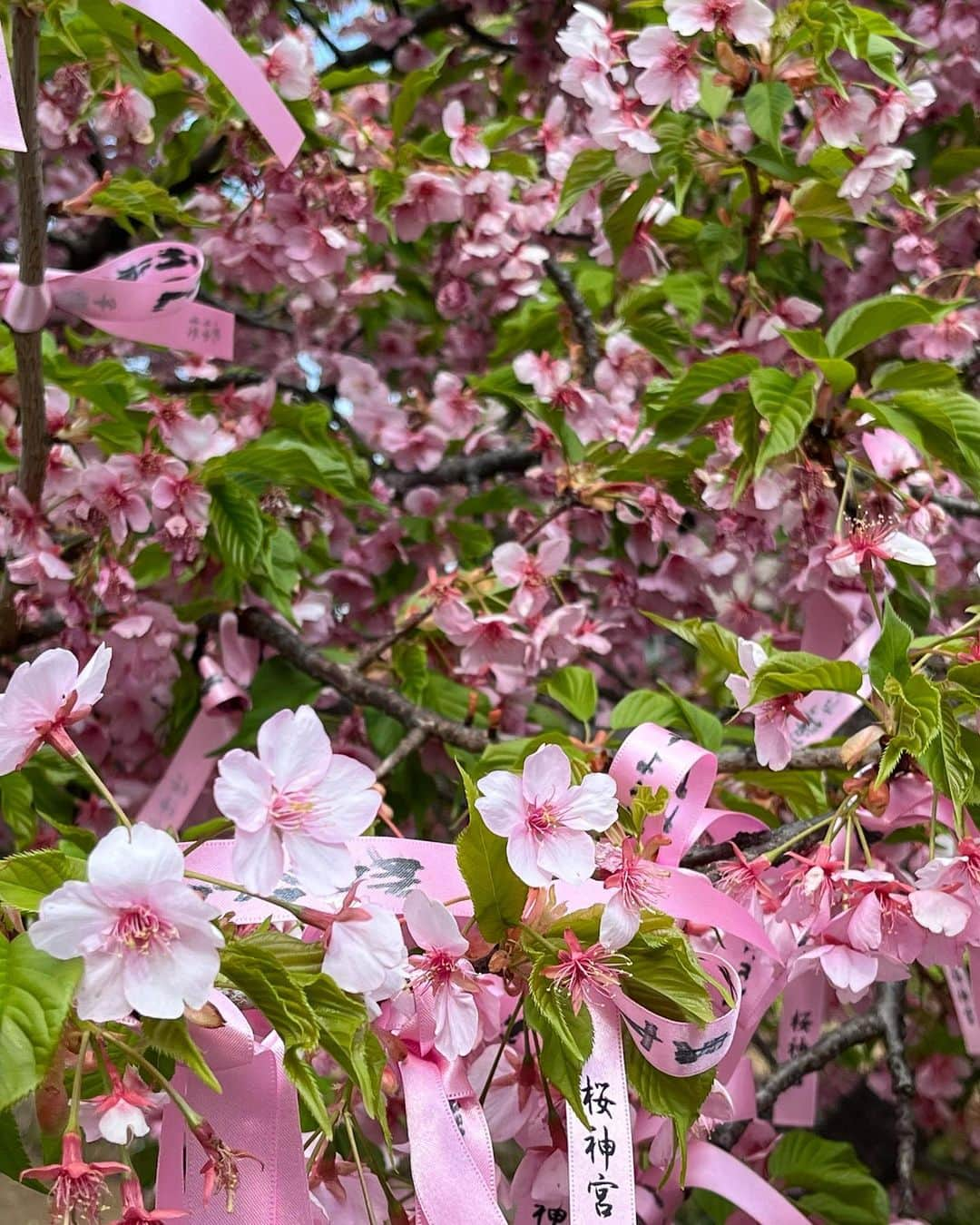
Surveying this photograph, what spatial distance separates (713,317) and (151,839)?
1407 mm

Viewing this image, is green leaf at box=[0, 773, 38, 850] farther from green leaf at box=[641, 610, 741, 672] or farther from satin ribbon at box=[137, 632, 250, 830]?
green leaf at box=[641, 610, 741, 672]

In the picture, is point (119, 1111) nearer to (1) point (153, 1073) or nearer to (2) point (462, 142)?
(1) point (153, 1073)

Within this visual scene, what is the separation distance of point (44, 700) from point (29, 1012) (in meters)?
0.21

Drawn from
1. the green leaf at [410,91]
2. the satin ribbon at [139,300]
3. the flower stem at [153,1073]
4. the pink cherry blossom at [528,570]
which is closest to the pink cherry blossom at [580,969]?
the flower stem at [153,1073]

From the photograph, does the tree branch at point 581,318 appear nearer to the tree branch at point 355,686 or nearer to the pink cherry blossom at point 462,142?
the pink cherry blossom at point 462,142

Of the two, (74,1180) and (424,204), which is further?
(424,204)

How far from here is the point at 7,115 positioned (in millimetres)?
932

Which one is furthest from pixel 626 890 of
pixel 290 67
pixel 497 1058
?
pixel 290 67

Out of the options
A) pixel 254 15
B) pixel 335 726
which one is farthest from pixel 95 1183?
pixel 254 15

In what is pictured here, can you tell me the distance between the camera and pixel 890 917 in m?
0.85

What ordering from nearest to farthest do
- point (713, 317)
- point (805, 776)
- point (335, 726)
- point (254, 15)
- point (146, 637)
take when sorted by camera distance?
point (805, 776), point (146, 637), point (335, 726), point (713, 317), point (254, 15)

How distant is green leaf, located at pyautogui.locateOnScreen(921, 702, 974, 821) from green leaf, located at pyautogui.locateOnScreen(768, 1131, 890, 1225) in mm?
692

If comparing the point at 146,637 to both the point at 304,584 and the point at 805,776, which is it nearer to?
the point at 304,584

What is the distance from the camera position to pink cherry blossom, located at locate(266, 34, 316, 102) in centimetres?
142
